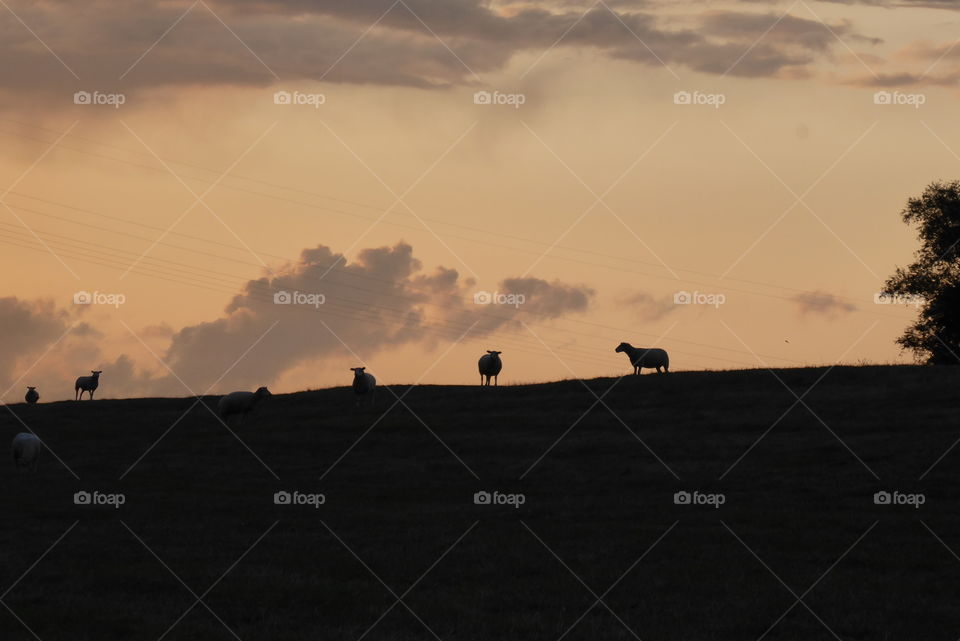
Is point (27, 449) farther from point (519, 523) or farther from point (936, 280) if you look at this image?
point (936, 280)

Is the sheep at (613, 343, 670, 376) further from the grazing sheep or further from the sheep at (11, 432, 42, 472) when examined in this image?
the sheep at (11, 432, 42, 472)

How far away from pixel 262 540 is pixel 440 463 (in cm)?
1565

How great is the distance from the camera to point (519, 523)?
99.0ft

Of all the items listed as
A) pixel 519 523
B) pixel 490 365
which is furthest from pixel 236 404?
pixel 519 523

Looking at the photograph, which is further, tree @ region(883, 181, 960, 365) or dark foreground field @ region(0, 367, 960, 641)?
tree @ region(883, 181, 960, 365)

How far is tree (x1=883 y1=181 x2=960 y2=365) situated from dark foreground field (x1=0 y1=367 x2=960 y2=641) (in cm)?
2713

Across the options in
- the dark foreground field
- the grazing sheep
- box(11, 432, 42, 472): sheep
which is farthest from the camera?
the grazing sheep

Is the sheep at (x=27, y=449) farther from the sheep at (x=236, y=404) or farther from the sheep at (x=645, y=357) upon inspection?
the sheep at (x=645, y=357)

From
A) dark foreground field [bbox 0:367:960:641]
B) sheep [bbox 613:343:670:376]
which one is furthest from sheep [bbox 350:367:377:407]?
sheep [bbox 613:343:670:376]

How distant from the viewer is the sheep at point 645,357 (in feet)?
220

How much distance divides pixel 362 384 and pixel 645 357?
15.8m

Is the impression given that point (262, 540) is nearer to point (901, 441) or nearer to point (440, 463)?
point (440, 463)

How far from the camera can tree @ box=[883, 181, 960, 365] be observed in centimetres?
8269

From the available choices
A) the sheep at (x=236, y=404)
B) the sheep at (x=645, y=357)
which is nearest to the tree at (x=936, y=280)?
the sheep at (x=645, y=357)
